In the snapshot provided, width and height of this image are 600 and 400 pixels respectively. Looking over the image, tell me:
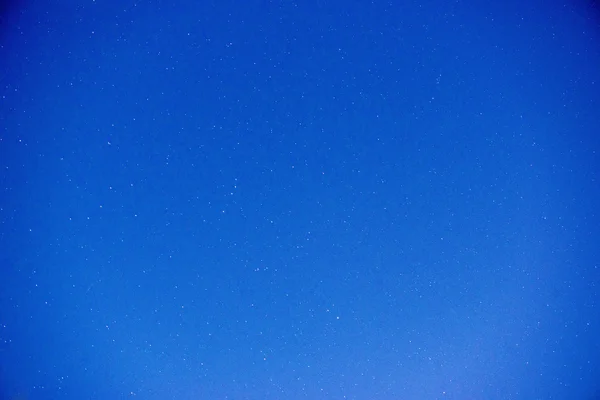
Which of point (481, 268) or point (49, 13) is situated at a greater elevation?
point (49, 13)

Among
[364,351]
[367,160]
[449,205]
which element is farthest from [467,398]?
[367,160]

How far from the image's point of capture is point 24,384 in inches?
29.2

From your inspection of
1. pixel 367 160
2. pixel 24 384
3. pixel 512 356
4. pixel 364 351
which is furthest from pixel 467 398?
pixel 24 384

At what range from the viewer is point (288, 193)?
71 centimetres

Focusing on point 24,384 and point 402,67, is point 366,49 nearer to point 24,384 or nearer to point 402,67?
point 402,67

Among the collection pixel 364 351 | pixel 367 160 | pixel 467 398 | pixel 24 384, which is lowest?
pixel 467 398

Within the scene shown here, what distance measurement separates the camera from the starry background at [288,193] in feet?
2.28

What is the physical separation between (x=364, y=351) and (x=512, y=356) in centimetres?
31

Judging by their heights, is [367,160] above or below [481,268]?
above

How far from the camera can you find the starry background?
0.70 meters

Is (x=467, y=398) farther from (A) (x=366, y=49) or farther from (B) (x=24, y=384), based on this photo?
(B) (x=24, y=384)

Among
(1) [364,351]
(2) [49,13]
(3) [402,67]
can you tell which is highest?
(2) [49,13]

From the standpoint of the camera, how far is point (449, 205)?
73 centimetres

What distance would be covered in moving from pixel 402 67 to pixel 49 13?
0.66 m
